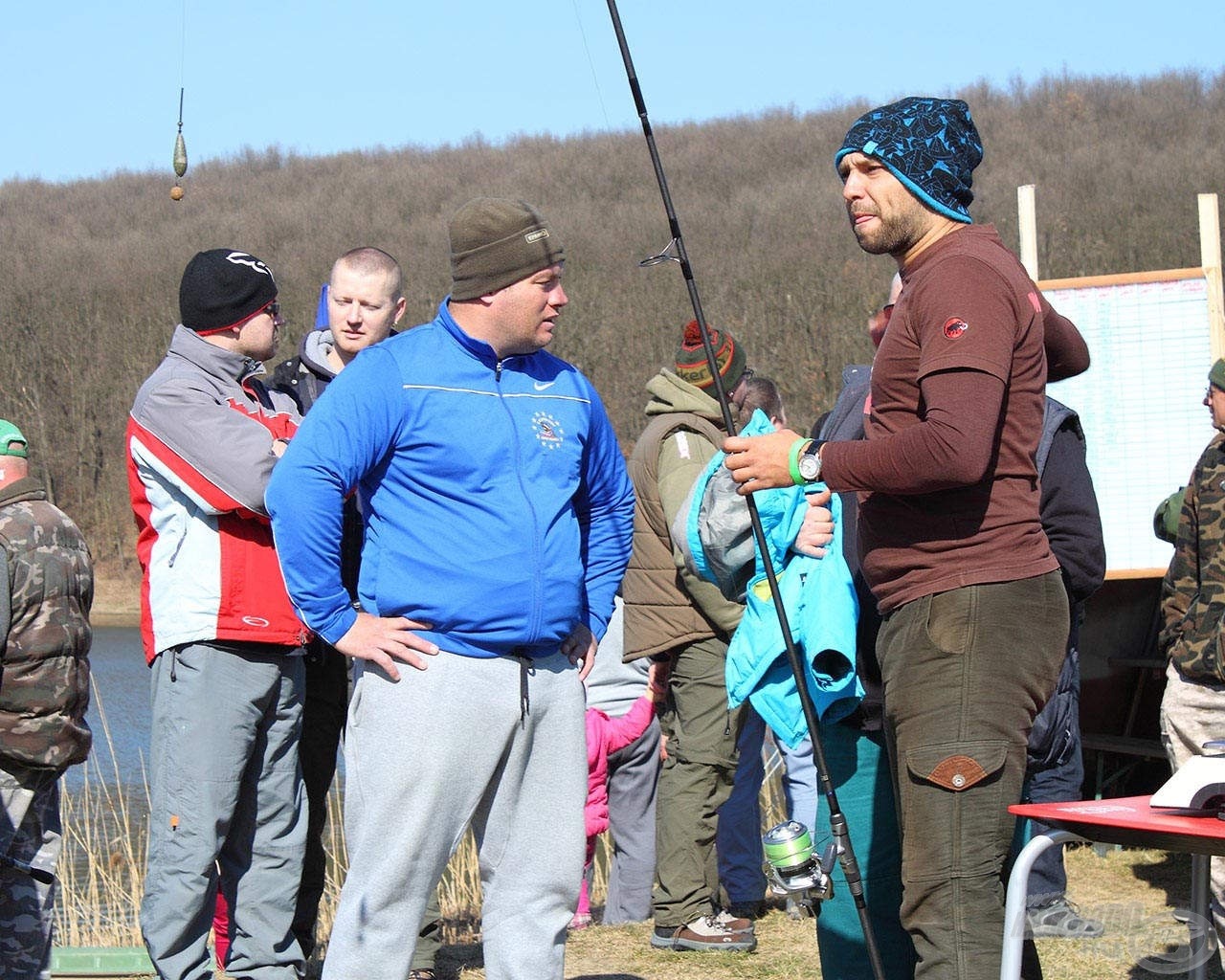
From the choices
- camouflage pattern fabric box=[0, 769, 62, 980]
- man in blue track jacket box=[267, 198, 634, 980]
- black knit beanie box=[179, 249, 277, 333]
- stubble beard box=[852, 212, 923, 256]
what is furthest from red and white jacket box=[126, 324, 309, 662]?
stubble beard box=[852, 212, 923, 256]

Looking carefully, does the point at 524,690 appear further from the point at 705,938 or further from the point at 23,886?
the point at 705,938

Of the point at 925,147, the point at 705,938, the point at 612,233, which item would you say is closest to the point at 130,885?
the point at 705,938

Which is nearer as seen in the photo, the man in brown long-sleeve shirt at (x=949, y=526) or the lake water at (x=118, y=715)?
the man in brown long-sleeve shirt at (x=949, y=526)

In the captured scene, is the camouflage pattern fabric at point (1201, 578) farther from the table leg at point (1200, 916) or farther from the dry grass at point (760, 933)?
the table leg at point (1200, 916)

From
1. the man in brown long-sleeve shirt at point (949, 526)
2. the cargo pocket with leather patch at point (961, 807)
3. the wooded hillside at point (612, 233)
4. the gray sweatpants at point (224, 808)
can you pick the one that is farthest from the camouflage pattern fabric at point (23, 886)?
the wooded hillside at point (612, 233)

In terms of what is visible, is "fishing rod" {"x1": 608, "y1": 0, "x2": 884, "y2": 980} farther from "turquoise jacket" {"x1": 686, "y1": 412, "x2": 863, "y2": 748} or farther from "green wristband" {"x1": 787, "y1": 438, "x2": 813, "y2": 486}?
"green wristband" {"x1": 787, "y1": 438, "x2": 813, "y2": 486}

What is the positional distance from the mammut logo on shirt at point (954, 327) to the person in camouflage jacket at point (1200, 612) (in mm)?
2171

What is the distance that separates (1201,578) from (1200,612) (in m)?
0.11

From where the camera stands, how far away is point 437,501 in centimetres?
301

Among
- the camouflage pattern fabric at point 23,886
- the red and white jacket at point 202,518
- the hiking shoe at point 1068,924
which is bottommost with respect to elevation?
the hiking shoe at point 1068,924

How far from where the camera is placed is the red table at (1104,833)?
2227mm

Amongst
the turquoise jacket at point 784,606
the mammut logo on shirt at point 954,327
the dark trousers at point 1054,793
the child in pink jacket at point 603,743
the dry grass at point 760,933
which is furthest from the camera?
the child in pink jacket at point 603,743

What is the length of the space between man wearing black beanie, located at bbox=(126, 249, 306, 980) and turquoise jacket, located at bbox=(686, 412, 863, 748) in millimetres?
1037

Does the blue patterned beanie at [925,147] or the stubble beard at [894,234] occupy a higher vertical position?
the blue patterned beanie at [925,147]
